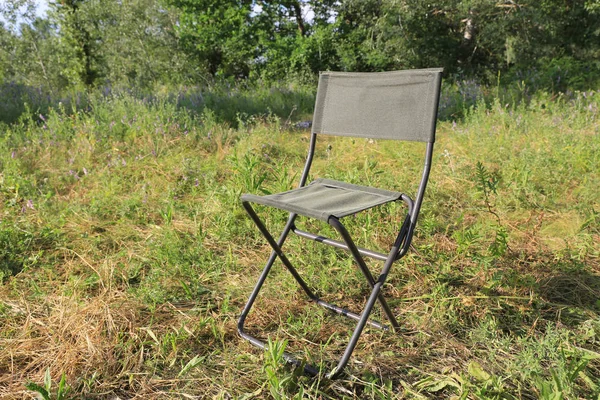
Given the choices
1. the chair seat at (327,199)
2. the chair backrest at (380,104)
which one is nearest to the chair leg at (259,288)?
the chair seat at (327,199)

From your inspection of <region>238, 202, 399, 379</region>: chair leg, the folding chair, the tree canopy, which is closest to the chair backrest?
the folding chair

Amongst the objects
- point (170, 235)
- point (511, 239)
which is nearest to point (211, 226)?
point (170, 235)

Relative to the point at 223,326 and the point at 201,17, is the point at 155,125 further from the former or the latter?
the point at 201,17

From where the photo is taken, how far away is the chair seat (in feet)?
4.65

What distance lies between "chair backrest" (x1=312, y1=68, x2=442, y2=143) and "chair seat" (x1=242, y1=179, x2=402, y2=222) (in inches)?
9.5

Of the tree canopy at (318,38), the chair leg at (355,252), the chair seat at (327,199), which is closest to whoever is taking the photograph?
the chair leg at (355,252)

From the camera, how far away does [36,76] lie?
77.2 ft

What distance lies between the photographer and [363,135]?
184 cm

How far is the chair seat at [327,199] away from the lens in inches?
55.8

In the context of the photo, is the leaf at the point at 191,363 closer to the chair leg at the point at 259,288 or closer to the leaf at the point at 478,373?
the chair leg at the point at 259,288

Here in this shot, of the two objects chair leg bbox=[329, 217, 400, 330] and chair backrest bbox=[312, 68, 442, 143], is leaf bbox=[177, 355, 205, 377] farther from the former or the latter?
chair backrest bbox=[312, 68, 442, 143]

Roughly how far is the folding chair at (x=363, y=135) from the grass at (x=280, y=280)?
7.1 inches

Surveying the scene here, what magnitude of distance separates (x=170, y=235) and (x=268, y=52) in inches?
485

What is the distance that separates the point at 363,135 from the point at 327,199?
0.39 metres
